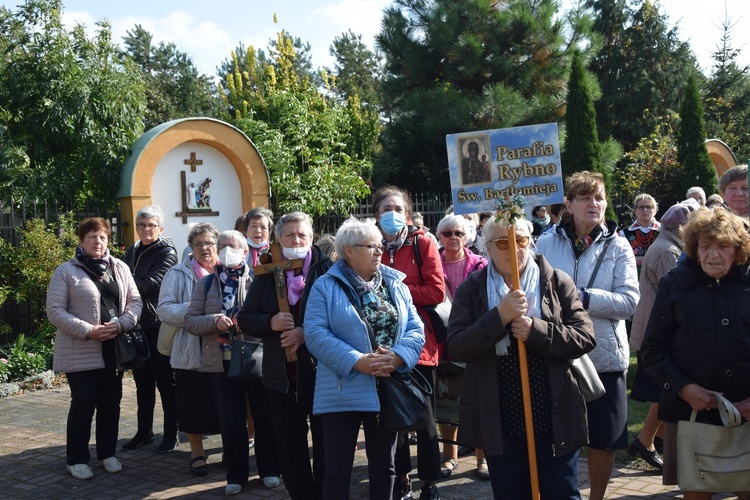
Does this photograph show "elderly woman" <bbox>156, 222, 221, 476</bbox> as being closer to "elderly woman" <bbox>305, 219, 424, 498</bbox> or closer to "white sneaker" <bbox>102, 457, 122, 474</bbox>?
"white sneaker" <bbox>102, 457, 122, 474</bbox>

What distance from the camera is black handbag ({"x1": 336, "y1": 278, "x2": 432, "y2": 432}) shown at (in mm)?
4164

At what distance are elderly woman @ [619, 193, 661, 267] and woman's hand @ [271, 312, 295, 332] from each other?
601 centimetres

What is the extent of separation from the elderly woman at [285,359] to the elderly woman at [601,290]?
156cm

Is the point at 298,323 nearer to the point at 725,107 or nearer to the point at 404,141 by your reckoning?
the point at 404,141

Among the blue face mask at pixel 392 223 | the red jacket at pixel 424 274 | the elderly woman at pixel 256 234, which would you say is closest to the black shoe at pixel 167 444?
the elderly woman at pixel 256 234

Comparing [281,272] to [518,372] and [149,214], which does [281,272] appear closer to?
[518,372]

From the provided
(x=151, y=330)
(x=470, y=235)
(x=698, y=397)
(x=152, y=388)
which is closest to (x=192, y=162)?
(x=151, y=330)

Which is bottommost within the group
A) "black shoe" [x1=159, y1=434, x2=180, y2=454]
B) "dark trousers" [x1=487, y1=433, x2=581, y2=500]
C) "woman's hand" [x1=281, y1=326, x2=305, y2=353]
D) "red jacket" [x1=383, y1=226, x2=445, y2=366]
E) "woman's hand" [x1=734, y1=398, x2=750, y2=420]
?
"black shoe" [x1=159, y1=434, x2=180, y2=454]

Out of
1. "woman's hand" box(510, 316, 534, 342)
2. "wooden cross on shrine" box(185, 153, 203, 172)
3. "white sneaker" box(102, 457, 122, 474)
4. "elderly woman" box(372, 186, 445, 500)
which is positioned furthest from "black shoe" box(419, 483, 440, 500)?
"wooden cross on shrine" box(185, 153, 203, 172)

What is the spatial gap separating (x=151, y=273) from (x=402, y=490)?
10.0 ft

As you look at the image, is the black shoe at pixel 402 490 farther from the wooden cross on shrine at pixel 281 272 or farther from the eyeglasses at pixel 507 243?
the eyeglasses at pixel 507 243

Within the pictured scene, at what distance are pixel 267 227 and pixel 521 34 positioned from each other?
51.6 ft

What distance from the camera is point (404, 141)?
20.8 metres

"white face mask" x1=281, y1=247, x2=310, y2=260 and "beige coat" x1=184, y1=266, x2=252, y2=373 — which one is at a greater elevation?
"white face mask" x1=281, y1=247, x2=310, y2=260
